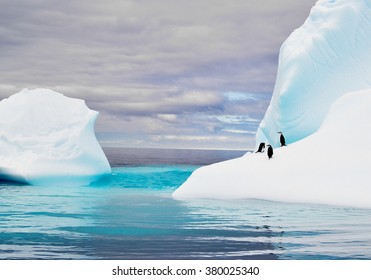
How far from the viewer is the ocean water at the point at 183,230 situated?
30.0ft

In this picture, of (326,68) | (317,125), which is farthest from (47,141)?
(326,68)

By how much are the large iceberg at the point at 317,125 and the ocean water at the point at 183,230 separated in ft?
2.27

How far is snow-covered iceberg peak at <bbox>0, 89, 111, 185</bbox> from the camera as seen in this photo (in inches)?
1144

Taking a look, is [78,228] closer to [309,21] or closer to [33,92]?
[309,21]

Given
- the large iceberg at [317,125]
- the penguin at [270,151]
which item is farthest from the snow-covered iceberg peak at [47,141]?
the penguin at [270,151]

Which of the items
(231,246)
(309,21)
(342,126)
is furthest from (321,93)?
(231,246)

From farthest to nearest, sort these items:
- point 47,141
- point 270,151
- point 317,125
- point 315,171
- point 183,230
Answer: point 47,141 → point 317,125 → point 270,151 → point 315,171 → point 183,230

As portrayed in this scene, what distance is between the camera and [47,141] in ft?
99.8

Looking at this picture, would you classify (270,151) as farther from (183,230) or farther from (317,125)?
(317,125)

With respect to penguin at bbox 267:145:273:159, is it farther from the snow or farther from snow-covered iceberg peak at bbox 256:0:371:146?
snow-covered iceberg peak at bbox 256:0:371:146

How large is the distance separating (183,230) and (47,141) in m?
20.1

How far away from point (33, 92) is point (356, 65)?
732 inches

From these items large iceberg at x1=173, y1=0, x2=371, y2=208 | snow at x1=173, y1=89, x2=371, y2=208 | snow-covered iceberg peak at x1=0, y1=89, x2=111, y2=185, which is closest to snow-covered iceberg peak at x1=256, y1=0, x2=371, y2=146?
large iceberg at x1=173, y1=0, x2=371, y2=208

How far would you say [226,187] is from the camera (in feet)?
58.4
